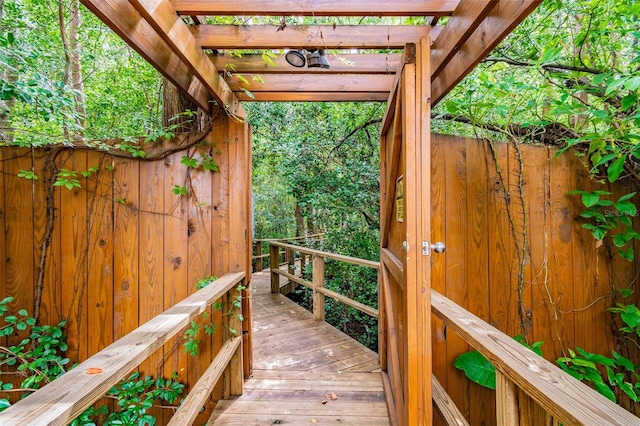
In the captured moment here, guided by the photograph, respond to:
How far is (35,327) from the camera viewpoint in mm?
1945

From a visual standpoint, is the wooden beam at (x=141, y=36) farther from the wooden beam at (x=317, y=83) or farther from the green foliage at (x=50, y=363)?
the green foliage at (x=50, y=363)

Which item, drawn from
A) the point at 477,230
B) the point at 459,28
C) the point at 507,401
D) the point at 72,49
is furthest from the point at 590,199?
the point at 72,49

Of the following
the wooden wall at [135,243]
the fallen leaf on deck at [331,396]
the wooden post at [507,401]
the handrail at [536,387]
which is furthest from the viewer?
the wooden wall at [135,243]

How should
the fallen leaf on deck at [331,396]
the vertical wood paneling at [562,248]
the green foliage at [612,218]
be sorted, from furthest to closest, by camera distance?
the fallen leaf on deck at [331,396]
the vertical wood paneling at [562,248]
the green foliage at [612,218]

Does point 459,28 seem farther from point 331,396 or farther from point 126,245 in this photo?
point 126,245

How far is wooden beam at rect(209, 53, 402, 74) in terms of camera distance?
1.66 meters

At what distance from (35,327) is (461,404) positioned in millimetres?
2903

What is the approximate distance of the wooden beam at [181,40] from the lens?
1.05 metres

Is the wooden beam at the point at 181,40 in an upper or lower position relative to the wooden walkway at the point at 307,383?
upper

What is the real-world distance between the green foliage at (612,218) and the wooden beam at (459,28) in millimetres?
1259

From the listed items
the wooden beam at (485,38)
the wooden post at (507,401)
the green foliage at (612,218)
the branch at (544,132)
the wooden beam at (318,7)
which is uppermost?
the wooden beam at (318,7)

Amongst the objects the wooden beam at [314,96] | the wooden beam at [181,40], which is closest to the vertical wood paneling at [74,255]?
the wooden beam at [181,40]

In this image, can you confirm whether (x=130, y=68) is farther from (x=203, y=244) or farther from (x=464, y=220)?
(x=464, y=220)

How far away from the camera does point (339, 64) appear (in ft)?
5.50
